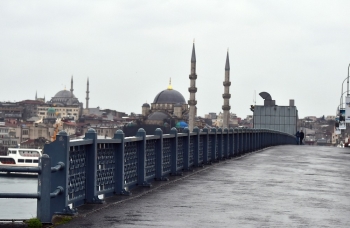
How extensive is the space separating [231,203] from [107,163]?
1.85 metres

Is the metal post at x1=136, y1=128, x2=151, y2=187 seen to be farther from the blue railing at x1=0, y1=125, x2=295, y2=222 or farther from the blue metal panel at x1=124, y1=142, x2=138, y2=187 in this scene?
the blue metal panel at x1=124, y1=142, x2=138, y2=187

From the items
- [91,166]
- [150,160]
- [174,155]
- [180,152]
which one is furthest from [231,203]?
[180,152]

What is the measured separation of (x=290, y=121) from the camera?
93.8 metres

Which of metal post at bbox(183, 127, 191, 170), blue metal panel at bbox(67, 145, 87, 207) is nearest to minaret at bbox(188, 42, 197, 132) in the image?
metal post at bbox(183, 127, 191, 170)

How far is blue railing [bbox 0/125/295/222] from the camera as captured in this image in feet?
31.3

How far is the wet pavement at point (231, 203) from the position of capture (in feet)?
31.5

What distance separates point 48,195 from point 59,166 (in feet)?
1.66

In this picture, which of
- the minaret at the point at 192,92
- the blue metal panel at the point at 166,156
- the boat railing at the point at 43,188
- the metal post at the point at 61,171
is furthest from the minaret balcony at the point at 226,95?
the boat railing at the point at 43,188

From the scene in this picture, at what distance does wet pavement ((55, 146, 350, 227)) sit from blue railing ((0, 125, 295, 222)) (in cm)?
26

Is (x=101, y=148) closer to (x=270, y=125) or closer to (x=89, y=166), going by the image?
(x=89, y=166)

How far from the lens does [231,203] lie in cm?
1167

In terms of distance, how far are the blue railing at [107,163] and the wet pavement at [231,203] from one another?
0.26 meters

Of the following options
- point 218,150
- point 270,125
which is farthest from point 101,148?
point 270,125

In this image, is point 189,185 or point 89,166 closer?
point 89,166
